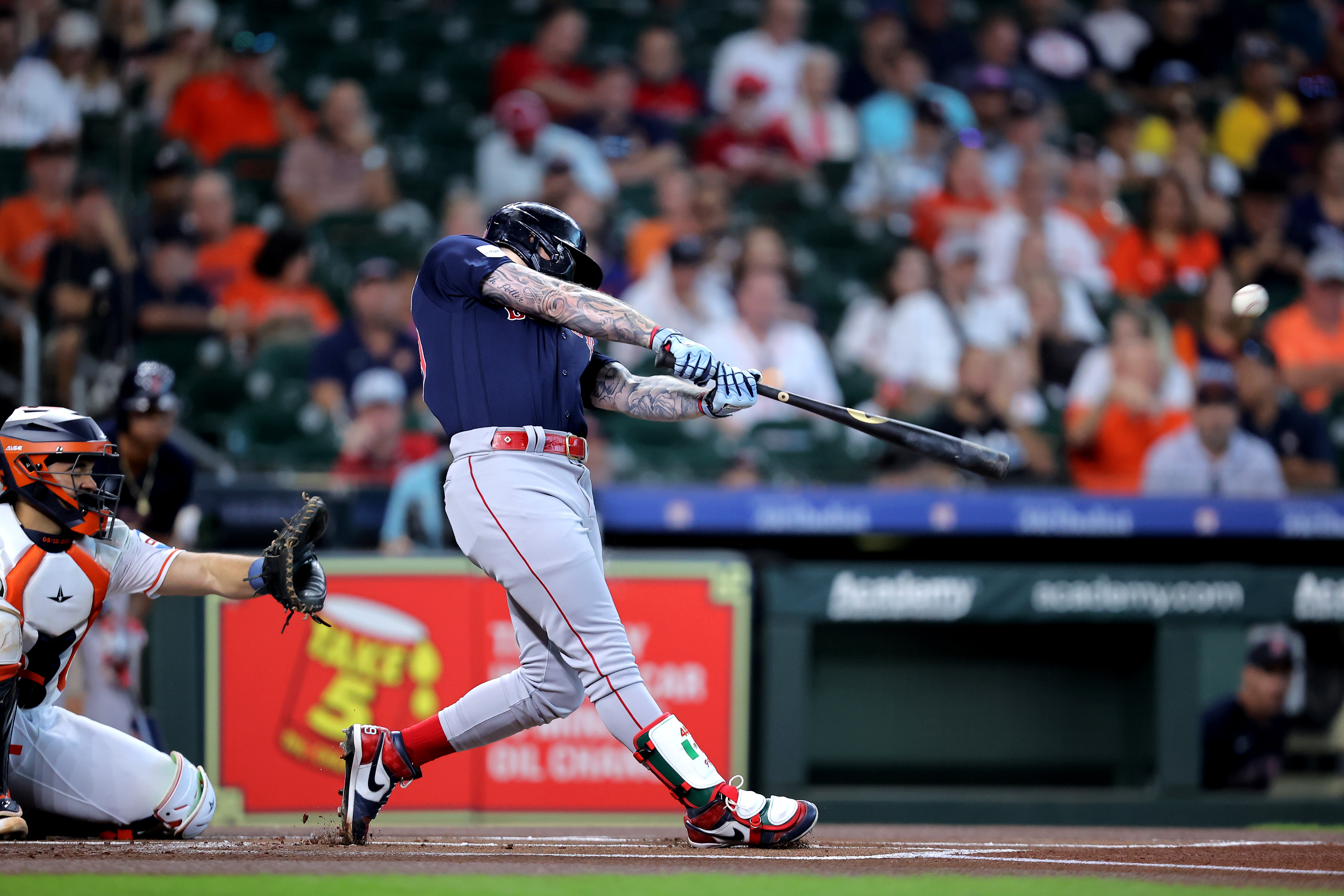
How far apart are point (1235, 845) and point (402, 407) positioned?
4.39 metres

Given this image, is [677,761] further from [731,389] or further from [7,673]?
[7,673]

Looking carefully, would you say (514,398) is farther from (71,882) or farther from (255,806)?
(255,806)

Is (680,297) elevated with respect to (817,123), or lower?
lower

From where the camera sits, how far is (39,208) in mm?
7871

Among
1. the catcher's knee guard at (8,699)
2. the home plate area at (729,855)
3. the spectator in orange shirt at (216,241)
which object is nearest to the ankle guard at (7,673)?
the catcher's knee guard at (8,699)

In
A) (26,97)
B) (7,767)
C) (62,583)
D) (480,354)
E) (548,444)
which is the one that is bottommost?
(7,767)

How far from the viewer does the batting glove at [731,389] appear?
144 inches

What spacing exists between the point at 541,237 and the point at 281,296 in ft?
14.7

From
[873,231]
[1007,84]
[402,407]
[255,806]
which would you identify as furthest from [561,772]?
[1007,84]

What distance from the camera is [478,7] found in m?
10.1

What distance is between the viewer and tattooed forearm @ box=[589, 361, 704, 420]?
389 centimetres

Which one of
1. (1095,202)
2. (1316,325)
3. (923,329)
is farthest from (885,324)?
(1316,325)

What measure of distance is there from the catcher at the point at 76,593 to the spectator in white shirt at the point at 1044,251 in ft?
18.5

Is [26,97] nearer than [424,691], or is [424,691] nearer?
[424,691]
